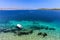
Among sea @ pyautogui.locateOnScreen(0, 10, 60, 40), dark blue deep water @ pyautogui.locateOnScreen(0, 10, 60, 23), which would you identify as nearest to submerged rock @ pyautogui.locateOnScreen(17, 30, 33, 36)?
sea @ pyautogui.locateOnScreen(0, 10, 60, 40)

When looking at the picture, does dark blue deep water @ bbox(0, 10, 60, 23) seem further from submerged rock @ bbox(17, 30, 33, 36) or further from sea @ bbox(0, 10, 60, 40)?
submerged rock @ bbox(17, 30, 33, 36)

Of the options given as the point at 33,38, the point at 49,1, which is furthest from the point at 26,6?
the point at 33,38

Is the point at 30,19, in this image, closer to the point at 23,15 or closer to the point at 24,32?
the point at 23,15

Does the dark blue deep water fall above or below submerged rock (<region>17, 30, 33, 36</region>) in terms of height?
above

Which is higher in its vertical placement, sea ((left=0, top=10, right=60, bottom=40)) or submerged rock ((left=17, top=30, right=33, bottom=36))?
sea ((left=0, top=10, right=60, bottom=40))

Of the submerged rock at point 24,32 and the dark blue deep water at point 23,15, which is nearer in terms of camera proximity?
the submerged rock at point 24,32

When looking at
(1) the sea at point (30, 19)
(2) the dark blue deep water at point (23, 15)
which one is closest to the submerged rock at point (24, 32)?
(1) the sea at point (30, 19)

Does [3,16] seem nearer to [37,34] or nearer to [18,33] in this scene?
[18,33]

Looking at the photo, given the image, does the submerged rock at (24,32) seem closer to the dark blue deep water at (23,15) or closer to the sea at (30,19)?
the sea at (30,19)

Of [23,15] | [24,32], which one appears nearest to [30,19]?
[23,15]

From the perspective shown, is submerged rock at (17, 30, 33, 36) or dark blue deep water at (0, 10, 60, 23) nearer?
submerged rock at (17, 30, 33, 36)

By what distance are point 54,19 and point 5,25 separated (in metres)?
1.23

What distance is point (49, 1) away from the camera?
281cm

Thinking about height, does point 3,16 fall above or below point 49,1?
below
